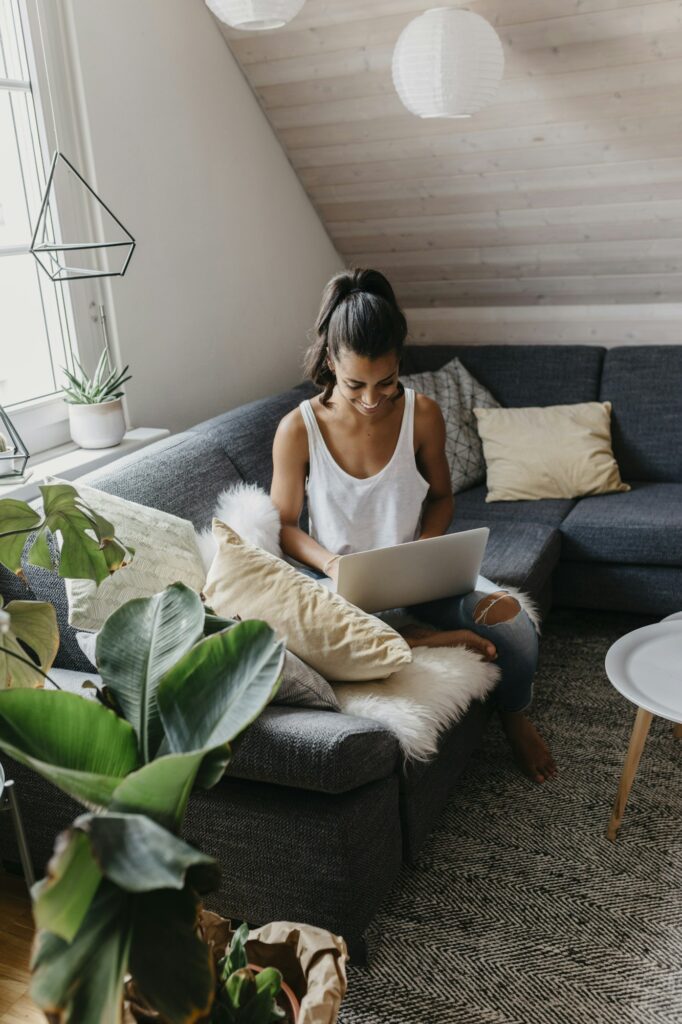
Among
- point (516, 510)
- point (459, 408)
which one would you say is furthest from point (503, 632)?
point (459, 408)

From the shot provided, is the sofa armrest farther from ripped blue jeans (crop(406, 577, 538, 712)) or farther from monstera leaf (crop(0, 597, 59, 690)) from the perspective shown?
ripped blue jeans (crop(406, 577, 538, 712))

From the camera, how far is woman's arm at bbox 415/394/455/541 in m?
2.26

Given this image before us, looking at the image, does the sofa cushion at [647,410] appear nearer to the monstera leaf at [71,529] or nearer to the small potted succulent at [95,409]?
the small potted succulent at [95,409]

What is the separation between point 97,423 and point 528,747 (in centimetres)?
133

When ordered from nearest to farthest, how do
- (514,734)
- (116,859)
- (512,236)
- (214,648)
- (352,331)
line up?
(116,859), (214,648), (352,331), (514,734), (512,236)

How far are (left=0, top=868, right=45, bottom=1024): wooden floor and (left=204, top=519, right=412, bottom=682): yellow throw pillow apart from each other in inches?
28.1

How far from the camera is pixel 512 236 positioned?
345 centimetres

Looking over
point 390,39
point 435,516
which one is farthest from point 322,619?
point 390,39

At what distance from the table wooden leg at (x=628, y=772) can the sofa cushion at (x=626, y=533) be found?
0.93 m

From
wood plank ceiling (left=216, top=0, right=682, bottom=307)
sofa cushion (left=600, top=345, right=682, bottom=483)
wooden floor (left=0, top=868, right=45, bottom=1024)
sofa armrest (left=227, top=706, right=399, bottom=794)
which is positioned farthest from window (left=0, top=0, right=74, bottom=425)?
sofa cushion (left=600, top=345, right=682, bottom=483)

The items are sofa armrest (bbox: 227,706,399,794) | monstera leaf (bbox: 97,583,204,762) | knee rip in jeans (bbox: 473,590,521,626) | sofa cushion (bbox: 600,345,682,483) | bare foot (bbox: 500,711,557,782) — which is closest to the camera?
monstera leaf (bbox: 97,583,204,762)

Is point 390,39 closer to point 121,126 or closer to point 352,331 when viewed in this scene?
point 121,126

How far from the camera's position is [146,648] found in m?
1.01

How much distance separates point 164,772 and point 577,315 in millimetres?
3195
